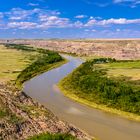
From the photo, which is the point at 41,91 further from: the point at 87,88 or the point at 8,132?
the point at 8,132

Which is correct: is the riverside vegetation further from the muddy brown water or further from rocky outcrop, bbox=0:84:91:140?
the muddy brown water

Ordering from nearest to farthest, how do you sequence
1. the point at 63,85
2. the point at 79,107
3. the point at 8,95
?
the point at 8,95 → the point at 79,107 → the point at 63,85

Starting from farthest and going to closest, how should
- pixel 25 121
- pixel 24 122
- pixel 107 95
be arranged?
pixel 107 95 → pixel 25 121 → pixel 24 122

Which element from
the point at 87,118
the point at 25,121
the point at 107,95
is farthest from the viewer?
the point at 107,95

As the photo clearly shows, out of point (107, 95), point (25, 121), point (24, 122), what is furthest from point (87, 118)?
point (24, 122)

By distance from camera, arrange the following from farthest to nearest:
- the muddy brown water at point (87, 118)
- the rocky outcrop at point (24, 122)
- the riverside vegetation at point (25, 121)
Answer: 1. the muddy brown water at point (87, 118)
2. the rocky outcrop at point (24, 122)
3. the riverside vegetation at point (25, 121)

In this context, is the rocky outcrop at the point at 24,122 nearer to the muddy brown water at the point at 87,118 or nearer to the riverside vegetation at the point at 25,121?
the riverside vegetation at the point at 25,121

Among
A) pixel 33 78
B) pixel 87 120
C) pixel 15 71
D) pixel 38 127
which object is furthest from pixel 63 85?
pixel 38 127

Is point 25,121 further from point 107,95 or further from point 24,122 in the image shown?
point 107,95

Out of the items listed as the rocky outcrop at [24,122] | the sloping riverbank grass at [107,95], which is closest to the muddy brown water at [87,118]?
the sloping riverbank grass at [107,95]
